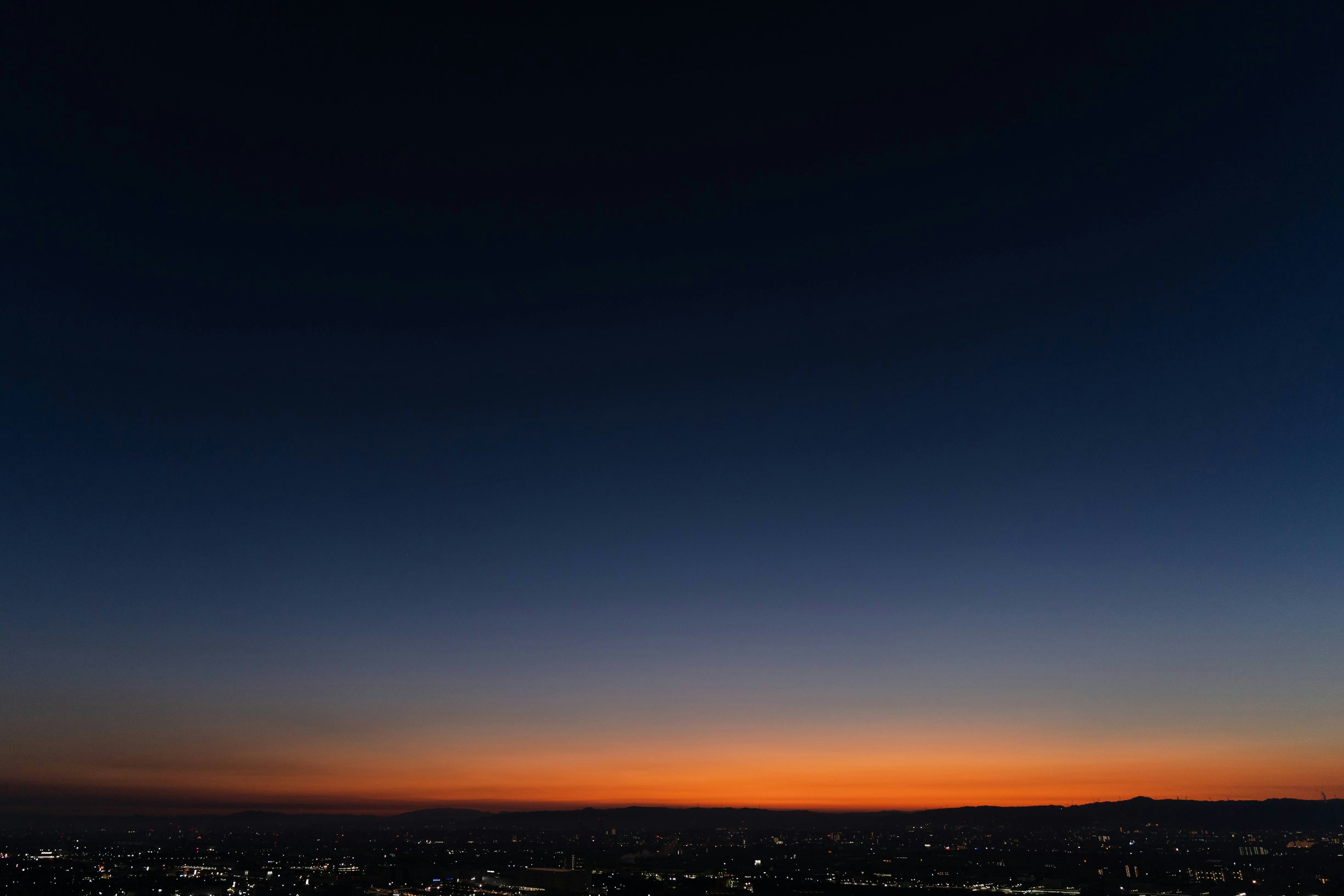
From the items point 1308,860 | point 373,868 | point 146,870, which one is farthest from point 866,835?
point 146,870

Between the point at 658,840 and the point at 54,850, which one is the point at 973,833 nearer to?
the point at 658,840

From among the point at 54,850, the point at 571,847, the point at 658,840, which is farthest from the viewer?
the point at 658,840

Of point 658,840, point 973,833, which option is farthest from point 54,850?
point 973,833

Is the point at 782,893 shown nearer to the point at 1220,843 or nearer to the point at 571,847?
the point at 571,847

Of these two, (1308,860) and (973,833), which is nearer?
(1308,860)

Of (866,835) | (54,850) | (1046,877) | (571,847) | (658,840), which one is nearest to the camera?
(1046,877)

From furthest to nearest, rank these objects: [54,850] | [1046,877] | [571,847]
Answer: [571,847]
[54,850]
[1046,877]
